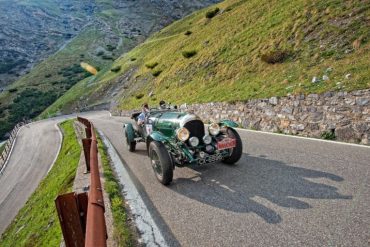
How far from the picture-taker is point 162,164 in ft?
23.0

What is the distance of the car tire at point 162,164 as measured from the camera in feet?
22.9

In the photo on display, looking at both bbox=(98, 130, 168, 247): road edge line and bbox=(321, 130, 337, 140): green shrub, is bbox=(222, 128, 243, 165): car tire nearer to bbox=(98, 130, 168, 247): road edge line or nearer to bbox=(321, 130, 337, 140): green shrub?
bbox=(98, 130, 168, 247): road edge line

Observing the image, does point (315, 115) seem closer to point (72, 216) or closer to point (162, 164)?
point (162, 164)

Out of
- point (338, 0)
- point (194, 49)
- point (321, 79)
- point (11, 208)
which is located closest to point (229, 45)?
point (194, 49)

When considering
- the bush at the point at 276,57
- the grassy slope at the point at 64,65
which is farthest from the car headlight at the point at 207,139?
the grassy slope at the point at 64,65

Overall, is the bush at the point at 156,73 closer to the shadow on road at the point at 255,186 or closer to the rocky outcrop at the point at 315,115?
the rocky outcrop at the point at 315,115

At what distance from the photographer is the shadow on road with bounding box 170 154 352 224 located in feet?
17.6

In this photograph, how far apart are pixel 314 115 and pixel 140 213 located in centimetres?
743

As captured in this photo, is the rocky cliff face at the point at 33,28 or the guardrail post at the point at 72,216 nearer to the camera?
the guardrail post at the point at 72,216

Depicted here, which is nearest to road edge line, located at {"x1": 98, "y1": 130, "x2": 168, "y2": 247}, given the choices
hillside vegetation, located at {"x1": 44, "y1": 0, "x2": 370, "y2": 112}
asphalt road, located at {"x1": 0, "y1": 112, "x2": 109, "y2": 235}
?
hillside vegetation, located at {"x1": 44, "y1": 0, "x2": 370, "y2": 112}

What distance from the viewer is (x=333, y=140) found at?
9.56 m

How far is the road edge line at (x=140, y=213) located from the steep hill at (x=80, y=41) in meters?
58.8

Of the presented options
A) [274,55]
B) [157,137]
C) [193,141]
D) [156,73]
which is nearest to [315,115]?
[193,141]

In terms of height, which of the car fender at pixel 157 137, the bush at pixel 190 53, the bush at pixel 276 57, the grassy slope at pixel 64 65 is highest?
the grassy slope at pixel 64 65
